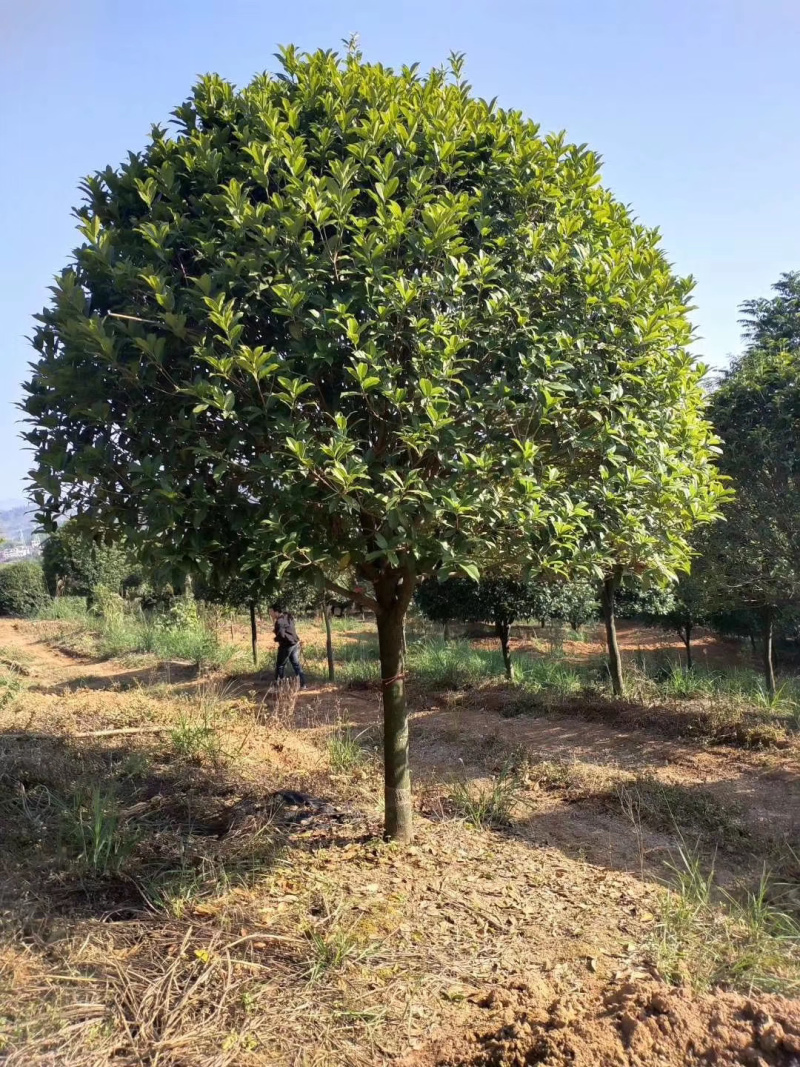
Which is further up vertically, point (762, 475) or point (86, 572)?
point (762, 475)

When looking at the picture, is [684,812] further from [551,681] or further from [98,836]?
[551,681]

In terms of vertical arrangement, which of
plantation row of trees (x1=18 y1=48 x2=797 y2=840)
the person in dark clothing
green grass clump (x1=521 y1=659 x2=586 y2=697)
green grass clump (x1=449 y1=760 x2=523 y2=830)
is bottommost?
green grass clump (x1=521 y1=659 x2=586 y2=697)

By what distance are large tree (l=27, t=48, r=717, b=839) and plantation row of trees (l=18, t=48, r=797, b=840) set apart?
0.02 m

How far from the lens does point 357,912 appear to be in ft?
12.1

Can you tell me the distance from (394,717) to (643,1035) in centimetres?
246

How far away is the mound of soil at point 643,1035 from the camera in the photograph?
7.39 feet

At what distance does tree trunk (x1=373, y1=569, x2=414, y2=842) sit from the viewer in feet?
14.9

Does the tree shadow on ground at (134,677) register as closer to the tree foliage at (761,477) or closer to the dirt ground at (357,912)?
the dirt ground at (357,912)

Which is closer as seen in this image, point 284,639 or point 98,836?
point 98,836

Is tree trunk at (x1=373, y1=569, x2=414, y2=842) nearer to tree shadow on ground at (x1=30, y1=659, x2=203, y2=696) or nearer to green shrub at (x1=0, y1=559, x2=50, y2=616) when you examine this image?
tree shadow on ground at (x1=30, y1=659, x2=203, y2=696)

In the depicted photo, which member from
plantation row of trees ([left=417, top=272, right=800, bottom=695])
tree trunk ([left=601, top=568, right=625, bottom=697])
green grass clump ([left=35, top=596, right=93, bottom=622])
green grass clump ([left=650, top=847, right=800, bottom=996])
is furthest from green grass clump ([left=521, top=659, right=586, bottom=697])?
green grass clump ([left=35, top=596, right=93, bottom=622])

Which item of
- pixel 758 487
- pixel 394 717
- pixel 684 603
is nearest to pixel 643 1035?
pixel 394 717

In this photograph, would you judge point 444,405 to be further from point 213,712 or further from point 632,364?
point 213,712

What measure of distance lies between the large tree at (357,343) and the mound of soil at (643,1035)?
69.4 inches
